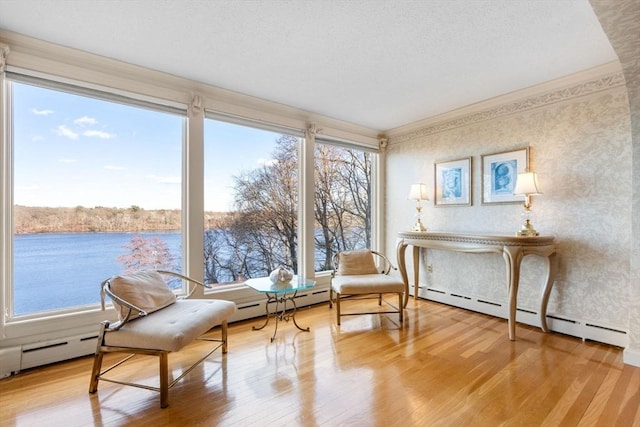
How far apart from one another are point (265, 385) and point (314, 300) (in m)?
1.91

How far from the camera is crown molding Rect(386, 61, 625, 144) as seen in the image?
266 cm

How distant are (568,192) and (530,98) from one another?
3.49ft

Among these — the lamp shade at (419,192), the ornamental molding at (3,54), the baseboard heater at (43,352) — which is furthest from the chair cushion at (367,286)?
the ornamental molding at (3,54)

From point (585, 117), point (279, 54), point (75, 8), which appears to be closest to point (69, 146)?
point (75, 8)

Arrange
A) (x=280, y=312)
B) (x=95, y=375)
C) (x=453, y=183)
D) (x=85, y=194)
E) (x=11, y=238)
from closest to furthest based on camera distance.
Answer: (x=95, y=375) < (x=11, y=238) < (x=85, y=194) < (x=280, y=312) < (x=453, y=183)

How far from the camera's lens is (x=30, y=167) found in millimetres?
2406

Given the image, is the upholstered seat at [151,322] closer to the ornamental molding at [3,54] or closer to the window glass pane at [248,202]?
the window glass pane at [248,202]

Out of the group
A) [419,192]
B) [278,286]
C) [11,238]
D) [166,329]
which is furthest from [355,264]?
→ [11,238]

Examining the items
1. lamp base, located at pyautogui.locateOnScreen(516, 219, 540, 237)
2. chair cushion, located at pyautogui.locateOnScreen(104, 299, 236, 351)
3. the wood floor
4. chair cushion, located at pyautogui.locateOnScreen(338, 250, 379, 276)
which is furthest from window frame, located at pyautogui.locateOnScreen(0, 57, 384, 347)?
lamp base, located at pyautogui.locateOnScreen(516, 219, 540, 237)

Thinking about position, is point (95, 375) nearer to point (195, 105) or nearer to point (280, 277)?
point (280, 277)

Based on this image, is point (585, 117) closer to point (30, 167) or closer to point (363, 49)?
point (363, 49)

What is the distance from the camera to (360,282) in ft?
10.5

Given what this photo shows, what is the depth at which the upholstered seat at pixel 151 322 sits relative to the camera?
1850mm

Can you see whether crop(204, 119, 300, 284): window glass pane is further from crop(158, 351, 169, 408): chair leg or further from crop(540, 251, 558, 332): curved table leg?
crop(540, 251, 558, 332): curved table leg
